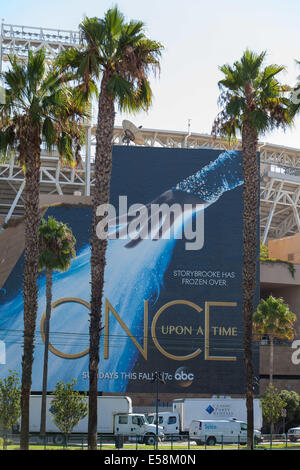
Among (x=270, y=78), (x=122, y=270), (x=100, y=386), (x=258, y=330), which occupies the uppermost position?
(x=270, y=78)

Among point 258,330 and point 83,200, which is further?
point 83,200

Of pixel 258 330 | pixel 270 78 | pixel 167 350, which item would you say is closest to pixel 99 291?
pixel 270 78

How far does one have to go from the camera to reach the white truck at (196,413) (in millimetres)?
58156

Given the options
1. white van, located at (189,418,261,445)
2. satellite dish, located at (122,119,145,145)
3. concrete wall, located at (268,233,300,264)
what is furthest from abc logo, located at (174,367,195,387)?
satellite dish, located at (122,119,145,145)

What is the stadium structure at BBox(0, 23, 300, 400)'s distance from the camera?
262ft

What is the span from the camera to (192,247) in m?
77.7

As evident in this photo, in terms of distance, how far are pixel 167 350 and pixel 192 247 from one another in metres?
10.8

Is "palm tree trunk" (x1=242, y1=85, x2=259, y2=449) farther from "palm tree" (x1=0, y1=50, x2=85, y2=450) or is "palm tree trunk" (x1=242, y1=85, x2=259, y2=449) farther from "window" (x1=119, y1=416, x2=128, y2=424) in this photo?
"window" (x1=119, y1=416, x2=128, y2=424)

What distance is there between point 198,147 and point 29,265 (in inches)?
2754

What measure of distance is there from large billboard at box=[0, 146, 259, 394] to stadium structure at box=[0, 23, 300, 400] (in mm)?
4649

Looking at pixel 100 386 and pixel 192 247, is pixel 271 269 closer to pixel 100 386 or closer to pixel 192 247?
pixel 192 247

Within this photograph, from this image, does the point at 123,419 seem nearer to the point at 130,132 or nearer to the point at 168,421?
the point at 168,421
